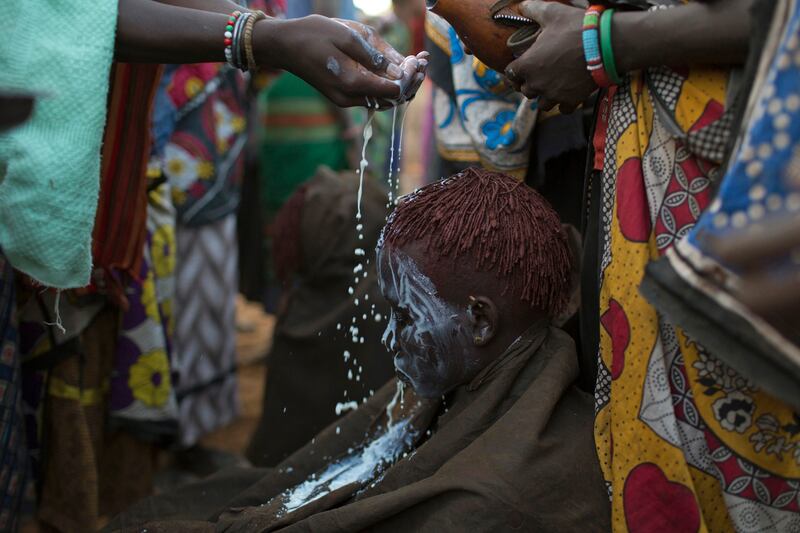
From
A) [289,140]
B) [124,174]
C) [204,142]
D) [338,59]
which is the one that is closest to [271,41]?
[338,59]

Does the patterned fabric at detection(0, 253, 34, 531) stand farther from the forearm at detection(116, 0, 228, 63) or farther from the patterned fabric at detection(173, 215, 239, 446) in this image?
the patterned fabric at detection(173, 215, 239, 446)

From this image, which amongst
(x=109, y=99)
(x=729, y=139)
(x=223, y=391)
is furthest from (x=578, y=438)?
(x=223, y=391)

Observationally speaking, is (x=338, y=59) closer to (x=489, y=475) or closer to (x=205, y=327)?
(x=489, y=475)

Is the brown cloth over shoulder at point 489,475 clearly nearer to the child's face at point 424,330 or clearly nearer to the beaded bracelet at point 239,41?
the child's face at point 424,330

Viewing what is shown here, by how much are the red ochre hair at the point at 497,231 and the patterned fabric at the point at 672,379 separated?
24 centimetres

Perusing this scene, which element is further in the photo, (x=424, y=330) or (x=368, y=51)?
(x=424, y=330)

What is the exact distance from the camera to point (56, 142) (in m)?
1.99

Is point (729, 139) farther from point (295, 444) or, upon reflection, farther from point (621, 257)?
point (295, 444)

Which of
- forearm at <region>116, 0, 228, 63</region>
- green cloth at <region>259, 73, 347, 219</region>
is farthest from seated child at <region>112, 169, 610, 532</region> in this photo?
green cloth at <region>259, 73, 347, 219</region>

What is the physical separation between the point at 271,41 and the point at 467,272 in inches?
27.9

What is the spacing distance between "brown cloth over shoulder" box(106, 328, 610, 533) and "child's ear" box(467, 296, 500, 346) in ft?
0.24

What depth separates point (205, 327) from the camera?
4.46 metres

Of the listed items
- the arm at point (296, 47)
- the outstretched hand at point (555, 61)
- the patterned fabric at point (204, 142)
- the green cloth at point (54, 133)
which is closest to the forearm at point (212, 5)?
the arm at point (296, 47)

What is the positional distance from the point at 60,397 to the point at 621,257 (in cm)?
201
